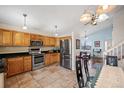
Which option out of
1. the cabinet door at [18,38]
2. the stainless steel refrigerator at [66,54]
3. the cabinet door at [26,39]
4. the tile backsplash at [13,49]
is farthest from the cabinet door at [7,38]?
the stainless steel refrigerator at [66,54]

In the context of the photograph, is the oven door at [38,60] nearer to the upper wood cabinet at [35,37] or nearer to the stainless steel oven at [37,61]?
the stainless steel oven at [37,61]

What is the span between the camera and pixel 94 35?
9.87 metres

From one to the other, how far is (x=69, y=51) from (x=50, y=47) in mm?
1990

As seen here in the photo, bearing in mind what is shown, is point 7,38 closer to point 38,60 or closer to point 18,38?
point 18,38

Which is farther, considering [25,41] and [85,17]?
[25,41]

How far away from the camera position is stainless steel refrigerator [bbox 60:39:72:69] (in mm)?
5004

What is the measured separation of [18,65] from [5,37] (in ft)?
3.72

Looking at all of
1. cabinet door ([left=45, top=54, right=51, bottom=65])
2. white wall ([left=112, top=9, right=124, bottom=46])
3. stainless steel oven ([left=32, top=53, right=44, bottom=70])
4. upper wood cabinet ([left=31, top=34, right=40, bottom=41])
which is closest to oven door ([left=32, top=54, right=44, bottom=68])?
stainless steel oven ([left=32, top=53, right=44, bottom=70])

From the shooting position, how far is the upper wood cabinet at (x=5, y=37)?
12.1 feet

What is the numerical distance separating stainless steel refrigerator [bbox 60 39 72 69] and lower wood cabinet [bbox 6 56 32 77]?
1.68 m

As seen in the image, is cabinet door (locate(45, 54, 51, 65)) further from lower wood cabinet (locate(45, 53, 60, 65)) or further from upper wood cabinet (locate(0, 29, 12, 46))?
upper wood cabinet (locate(0, 29, 12, 46))
